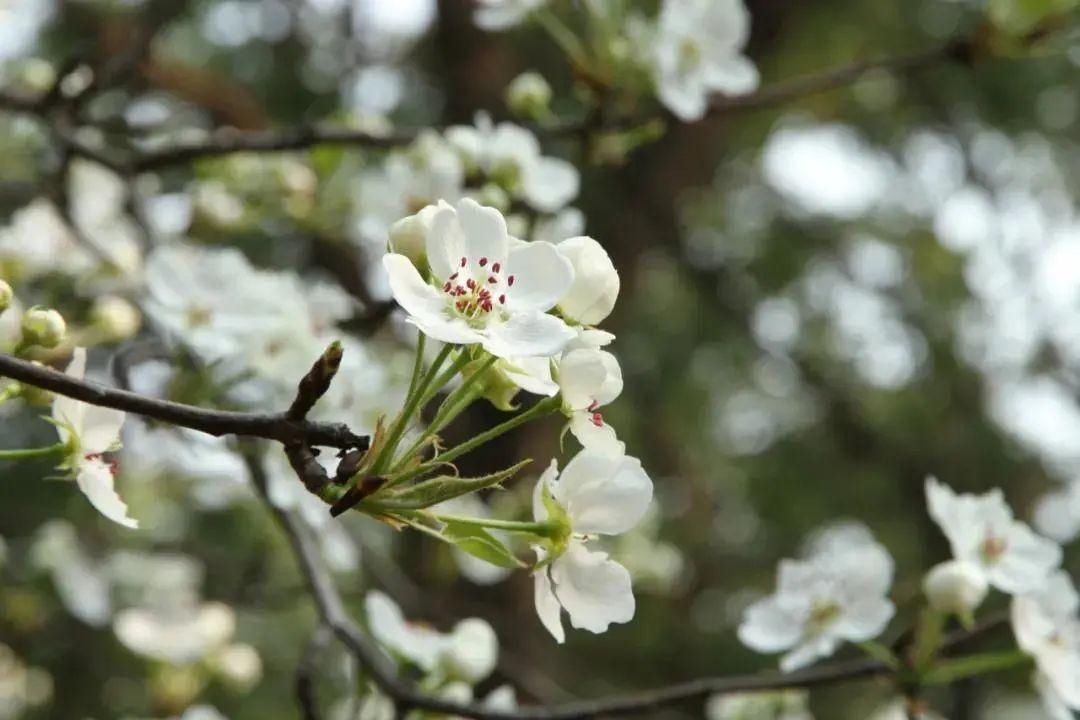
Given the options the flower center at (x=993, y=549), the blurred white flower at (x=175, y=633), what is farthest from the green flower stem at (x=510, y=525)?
the blurred white flower at (x=175, y=633)

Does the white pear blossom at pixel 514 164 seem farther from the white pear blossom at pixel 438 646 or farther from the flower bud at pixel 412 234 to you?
the flower bud at pixel 412 234

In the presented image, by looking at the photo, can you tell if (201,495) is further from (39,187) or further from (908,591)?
(908,591)

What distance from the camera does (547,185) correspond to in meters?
1.35

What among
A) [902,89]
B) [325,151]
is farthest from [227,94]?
[902,89]

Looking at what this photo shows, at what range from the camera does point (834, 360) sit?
373 cm

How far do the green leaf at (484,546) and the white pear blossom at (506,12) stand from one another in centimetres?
95

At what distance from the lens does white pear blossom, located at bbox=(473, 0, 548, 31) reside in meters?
1.47

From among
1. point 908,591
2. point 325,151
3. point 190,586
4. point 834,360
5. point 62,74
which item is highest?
point 834,360

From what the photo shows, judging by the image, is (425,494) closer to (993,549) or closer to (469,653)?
(469,653)

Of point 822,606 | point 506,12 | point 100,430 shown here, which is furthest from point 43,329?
point 506,12

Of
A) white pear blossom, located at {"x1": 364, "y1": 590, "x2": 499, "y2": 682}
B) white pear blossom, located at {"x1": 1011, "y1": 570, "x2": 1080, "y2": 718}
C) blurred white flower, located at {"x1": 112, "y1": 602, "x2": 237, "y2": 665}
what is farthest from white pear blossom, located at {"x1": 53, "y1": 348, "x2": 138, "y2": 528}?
blurred white flower, located at {"x1": 112, "y1": 602, "x2": 237, "y2": 665}

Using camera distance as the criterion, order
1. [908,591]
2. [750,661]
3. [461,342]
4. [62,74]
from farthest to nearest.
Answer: [750,661]
[908,591]
[62,74]
[461,342]

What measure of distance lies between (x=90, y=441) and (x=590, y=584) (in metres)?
0.35

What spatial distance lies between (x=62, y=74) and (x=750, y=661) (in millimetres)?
2256
